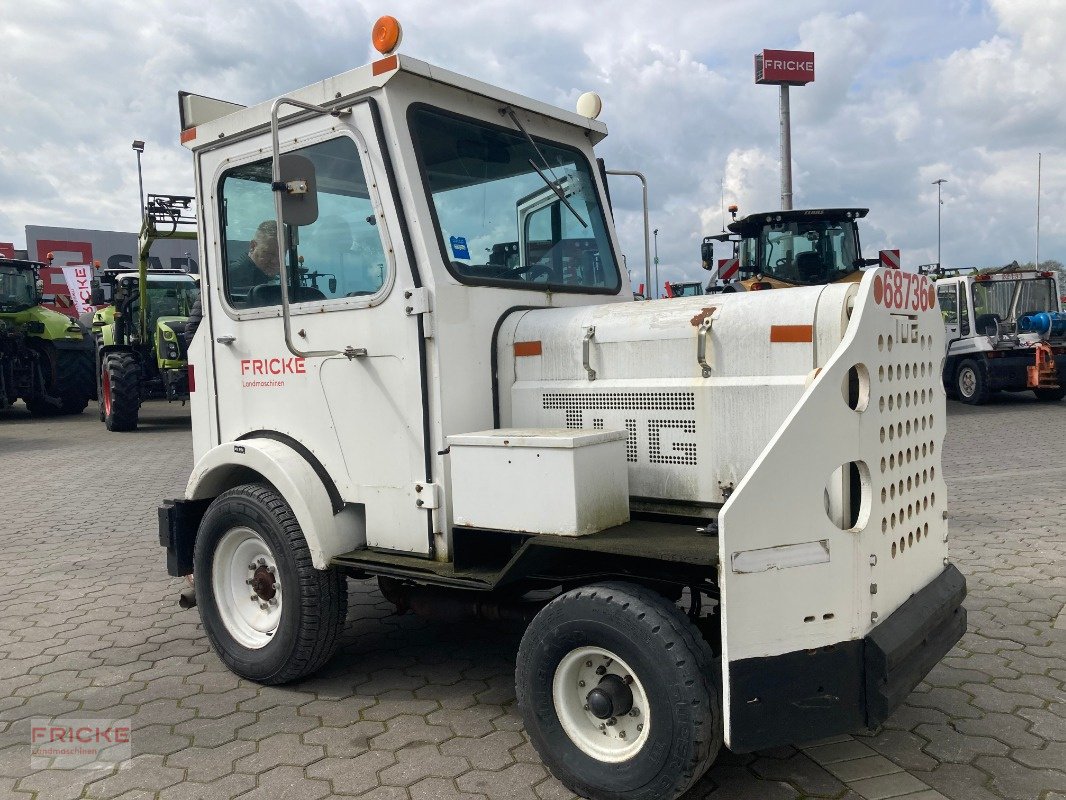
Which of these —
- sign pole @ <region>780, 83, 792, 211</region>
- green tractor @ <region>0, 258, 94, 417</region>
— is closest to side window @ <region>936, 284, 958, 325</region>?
sign pole @ <region>780, 83, 792, 211</region>

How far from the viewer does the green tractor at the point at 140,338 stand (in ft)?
46.1

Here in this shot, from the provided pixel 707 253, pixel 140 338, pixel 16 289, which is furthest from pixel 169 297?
pixel 707 253

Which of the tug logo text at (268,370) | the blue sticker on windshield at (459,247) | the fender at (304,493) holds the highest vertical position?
the blue sticker on windshield at (459,247)

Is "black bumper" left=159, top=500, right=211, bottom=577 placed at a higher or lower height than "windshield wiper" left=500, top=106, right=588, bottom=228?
lower

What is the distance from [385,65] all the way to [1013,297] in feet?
49.7

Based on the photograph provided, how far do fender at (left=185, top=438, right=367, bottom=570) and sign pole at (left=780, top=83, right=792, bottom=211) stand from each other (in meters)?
21.1

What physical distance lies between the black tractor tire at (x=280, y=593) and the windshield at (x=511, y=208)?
1363 millimetres

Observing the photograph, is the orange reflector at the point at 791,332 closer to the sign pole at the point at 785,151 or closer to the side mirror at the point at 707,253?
the side mirror at the point at 707,253

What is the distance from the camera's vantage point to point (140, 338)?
49.4 ft

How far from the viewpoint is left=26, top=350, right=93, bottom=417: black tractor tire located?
17281 mm

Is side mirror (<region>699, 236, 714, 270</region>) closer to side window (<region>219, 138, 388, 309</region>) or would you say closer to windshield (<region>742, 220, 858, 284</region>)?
windshield (<region>742, 220, 858, 284</region>)

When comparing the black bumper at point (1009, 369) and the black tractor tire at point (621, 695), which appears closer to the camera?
the black tractor tire at point (621, 695)

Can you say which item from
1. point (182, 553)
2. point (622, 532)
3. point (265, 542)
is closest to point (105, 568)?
point (182, 553)

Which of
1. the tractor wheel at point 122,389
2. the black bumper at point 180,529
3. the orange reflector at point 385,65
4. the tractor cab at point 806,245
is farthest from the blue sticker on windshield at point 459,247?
the tractor wheel at point 122,389
